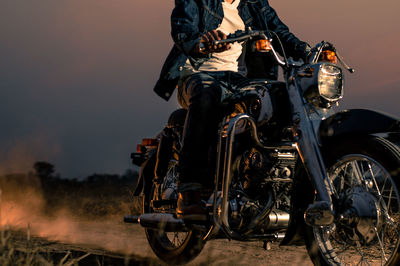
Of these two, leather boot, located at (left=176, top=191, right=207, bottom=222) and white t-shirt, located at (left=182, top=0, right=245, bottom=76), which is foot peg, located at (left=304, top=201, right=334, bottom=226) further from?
white t-shirt, located at (left=182, top=0, right=245, bottom=76)

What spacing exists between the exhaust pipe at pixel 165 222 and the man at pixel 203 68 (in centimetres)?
9

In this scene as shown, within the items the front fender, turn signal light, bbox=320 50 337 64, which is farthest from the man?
the front fender

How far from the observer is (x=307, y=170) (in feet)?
9.96

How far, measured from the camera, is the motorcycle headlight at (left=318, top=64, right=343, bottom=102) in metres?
3.17

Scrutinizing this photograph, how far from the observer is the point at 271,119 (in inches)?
136

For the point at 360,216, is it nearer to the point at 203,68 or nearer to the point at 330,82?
the point at 330,82

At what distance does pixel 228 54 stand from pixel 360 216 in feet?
6.72

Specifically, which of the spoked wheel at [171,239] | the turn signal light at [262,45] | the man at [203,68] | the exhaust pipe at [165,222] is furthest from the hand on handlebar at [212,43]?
the spoked wheel at [171,239]

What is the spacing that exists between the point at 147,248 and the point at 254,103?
7.98 ft

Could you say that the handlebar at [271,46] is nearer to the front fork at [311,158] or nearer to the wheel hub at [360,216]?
the front fork at [311,158]

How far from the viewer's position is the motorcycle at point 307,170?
2.76 metres

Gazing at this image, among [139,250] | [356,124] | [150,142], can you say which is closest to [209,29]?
[150,142]

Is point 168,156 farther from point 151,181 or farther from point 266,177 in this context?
point 266,177

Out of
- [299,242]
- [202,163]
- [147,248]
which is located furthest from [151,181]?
[299,242]
